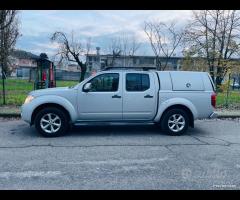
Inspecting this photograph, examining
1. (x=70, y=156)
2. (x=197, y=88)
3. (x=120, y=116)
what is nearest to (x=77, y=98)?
(x=120, y=116)

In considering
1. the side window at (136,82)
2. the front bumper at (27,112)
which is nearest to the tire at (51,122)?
the front bumper at (27,112)

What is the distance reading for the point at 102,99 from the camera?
7.69 metres

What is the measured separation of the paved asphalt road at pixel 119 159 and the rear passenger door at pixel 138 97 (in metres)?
0.58

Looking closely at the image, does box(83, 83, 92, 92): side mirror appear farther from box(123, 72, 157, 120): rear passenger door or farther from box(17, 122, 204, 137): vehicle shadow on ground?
box(17, 122, 204, 137): vehicle shadow on ground

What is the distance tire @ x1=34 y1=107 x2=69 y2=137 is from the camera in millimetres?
7461

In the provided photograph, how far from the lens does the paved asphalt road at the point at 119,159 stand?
439cm

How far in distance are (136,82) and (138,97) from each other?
442mm

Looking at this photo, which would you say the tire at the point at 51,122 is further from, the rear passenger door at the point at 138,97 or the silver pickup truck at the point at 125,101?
the rear passenger door at the point at 138,97

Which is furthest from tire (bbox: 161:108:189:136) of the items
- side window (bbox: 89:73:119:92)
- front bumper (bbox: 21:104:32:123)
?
front bumper (bbox: 21:104:32:123)

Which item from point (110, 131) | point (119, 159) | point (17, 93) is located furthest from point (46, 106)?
point (17, 93)

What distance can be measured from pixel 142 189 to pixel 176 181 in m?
0.65

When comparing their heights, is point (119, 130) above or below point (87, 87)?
below

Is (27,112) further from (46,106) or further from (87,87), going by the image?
(87,87)
